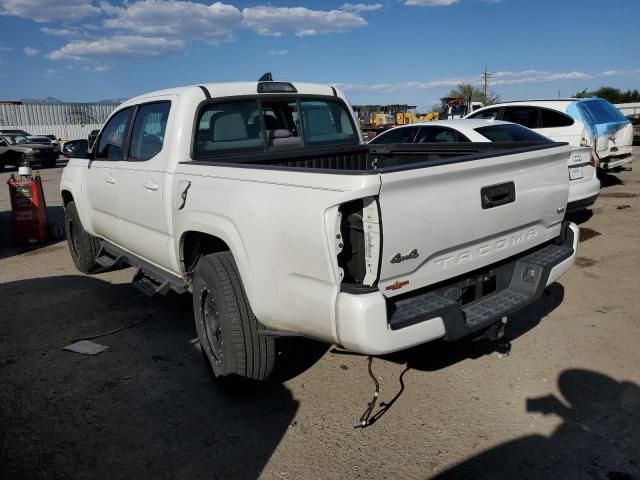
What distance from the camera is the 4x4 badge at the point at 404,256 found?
2520 mm

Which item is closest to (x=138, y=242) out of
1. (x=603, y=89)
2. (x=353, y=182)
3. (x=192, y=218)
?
(x=192, y=218)

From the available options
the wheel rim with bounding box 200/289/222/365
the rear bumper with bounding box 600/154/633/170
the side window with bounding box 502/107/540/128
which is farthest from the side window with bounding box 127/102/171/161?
the rear bumper with bounding box 600/154/633/170

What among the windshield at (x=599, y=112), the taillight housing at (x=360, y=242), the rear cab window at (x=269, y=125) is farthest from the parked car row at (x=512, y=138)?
the taillight housing at (x=360, y=242)

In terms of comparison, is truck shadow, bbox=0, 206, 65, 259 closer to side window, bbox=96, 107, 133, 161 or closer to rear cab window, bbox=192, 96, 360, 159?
side window, bbox=96, 107, 133, 161

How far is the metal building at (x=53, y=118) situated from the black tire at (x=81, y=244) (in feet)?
108

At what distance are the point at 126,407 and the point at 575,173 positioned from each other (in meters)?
6.27

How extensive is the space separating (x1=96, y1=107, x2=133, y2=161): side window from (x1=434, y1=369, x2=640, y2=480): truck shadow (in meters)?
3.93

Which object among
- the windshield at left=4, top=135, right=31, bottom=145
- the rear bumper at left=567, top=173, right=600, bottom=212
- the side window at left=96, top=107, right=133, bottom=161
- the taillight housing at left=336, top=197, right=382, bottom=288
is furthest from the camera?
the windshield at left=4, top=135, right=31, bottom=145

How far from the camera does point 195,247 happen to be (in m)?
3.74

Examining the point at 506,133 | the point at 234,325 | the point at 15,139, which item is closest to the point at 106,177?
the point at 234,325

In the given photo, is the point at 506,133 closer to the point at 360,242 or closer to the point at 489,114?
the point at 489,114

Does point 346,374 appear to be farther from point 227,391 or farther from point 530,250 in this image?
point 530,250

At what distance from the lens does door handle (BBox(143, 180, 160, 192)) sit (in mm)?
3969

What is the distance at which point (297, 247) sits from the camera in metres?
2.59
